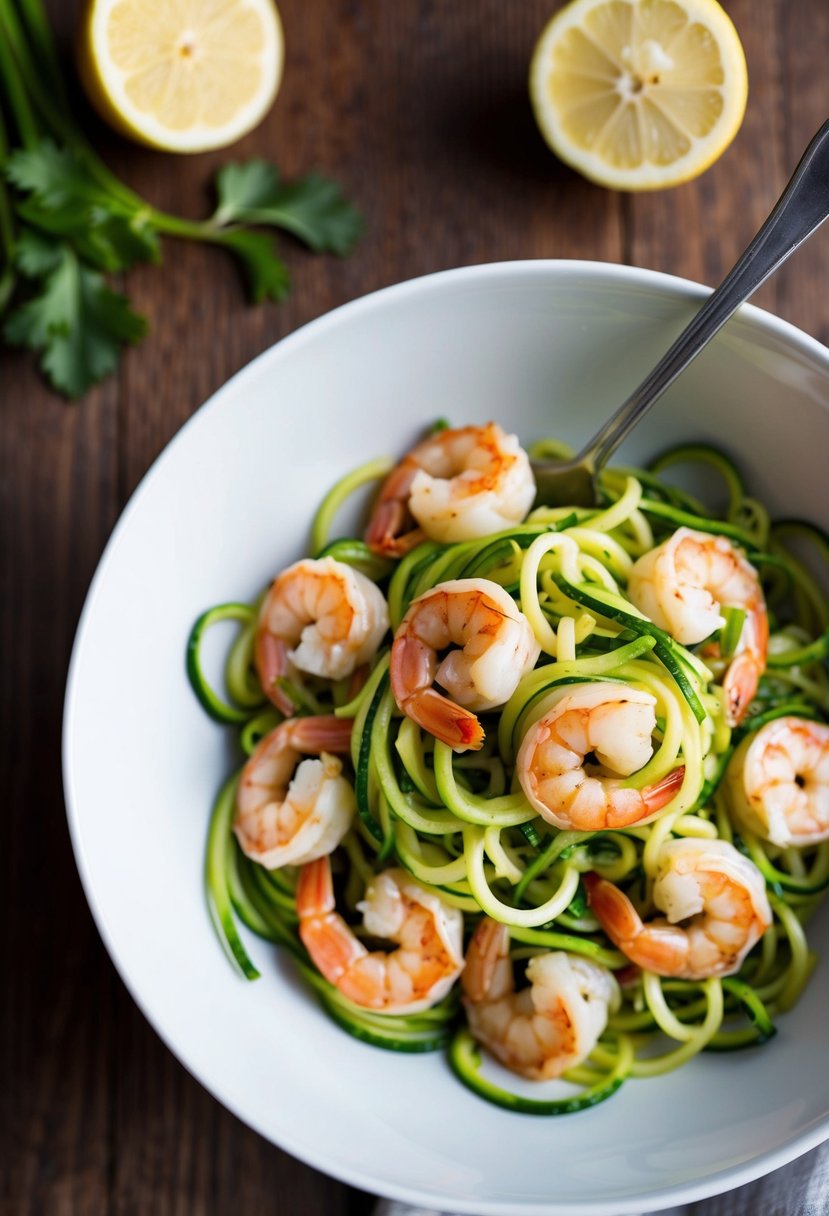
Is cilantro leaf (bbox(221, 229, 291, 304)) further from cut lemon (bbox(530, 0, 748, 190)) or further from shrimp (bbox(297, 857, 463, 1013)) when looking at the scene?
shrimp (bbox(297, 857, 463, 1013))

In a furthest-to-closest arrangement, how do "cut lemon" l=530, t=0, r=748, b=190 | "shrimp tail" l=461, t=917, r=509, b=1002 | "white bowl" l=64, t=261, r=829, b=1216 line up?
"cut lemon" l=530, t=0, r=748, b=190
"shrimp tail" l=461, t=917, r=509, b=1002
"white bowl" l=64, t=261, r=829, b=1216

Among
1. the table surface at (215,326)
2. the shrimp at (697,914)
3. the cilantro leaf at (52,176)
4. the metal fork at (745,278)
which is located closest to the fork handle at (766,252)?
the metal fork at (745,278)

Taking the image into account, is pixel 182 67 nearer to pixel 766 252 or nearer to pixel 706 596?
pixel 766 252

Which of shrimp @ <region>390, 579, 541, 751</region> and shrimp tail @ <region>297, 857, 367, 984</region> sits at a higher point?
shrimp @ <region>390, 579, 541, 751</region>

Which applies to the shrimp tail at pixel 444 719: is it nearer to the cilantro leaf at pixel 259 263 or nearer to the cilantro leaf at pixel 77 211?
the cilantro leaf at pixel 259 263

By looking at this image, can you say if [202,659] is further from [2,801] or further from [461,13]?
[461,13]

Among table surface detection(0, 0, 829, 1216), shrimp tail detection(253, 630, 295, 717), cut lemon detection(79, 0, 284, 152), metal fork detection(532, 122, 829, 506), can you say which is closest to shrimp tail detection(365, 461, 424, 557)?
shrimp tail detection(253, 630, 295, 717)
